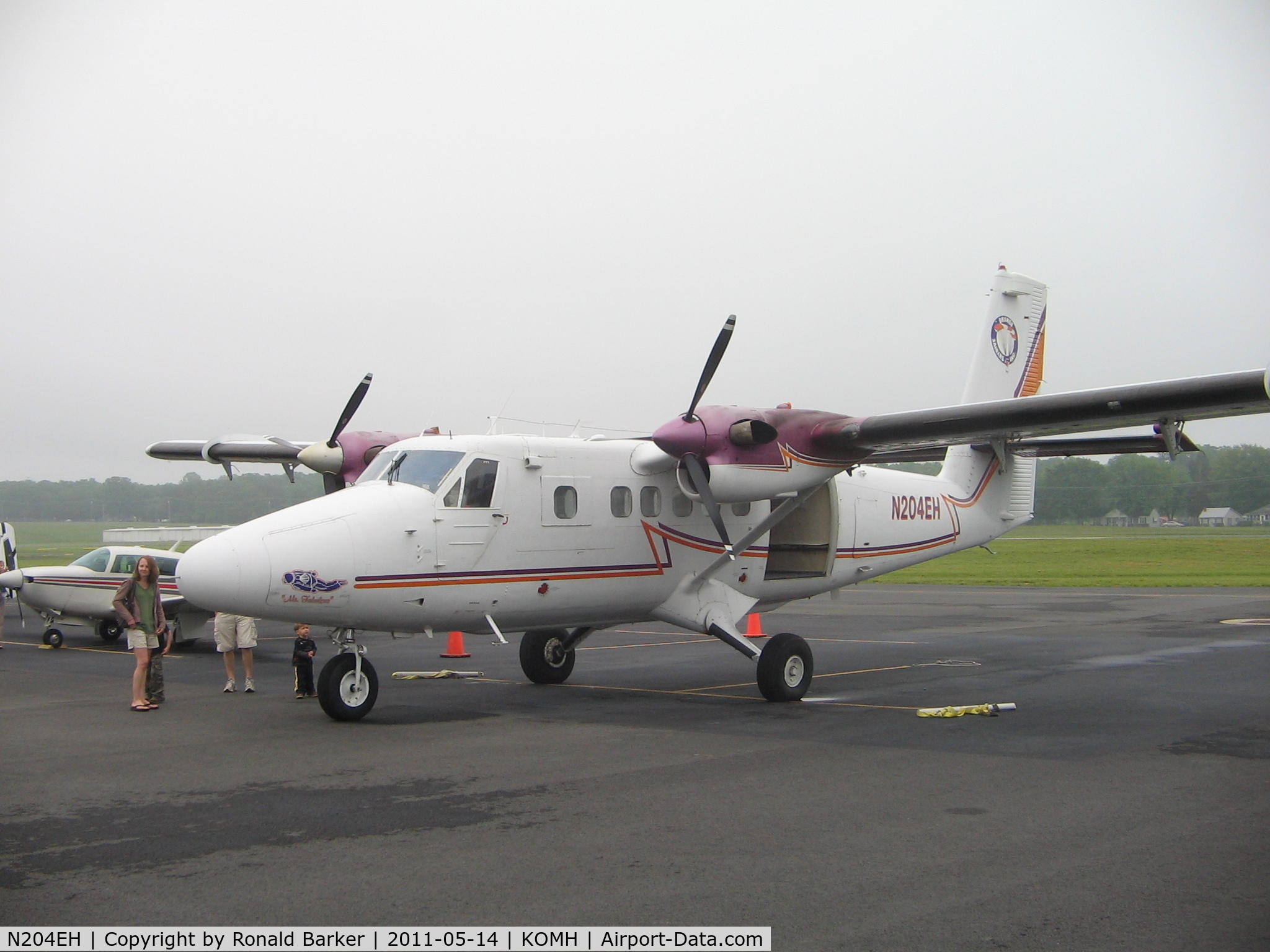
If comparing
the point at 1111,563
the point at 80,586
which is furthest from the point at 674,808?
the point at 1111,563

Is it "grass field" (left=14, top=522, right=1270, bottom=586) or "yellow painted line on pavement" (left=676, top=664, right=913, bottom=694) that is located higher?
"yellow painted line on pavement" (left=676, top=664, right=913, bottom=694)

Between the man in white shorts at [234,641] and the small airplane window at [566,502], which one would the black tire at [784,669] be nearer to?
the small airplane window at [566,502]

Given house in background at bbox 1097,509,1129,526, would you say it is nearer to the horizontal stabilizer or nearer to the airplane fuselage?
the horizontal stabilizer

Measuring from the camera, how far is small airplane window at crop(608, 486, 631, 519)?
43.8 feet

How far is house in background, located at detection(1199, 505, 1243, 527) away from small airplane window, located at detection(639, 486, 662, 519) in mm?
114452

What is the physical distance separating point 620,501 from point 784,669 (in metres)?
2.96

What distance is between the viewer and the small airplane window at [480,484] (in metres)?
12.1

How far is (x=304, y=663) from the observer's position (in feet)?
44.3

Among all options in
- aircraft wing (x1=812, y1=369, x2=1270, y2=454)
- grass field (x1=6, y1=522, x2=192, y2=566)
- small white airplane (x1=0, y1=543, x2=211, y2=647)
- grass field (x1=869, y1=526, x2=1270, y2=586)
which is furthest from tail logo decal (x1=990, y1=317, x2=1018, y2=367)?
grass field (x1=6, y1=522, x2=192, y2=566)

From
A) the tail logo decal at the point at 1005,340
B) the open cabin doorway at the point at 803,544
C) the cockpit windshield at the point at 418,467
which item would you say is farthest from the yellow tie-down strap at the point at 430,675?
the tail logo decal at the point at 1005,340

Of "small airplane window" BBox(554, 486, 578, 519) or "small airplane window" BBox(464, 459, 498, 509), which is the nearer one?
"small airplane window" BBox(464, 459, 498, 509)

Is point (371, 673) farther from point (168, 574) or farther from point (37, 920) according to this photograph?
point (168, 574)

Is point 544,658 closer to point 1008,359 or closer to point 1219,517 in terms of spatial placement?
point 1008,359

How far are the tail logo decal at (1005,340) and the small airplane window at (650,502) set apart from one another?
7300 millimetres
